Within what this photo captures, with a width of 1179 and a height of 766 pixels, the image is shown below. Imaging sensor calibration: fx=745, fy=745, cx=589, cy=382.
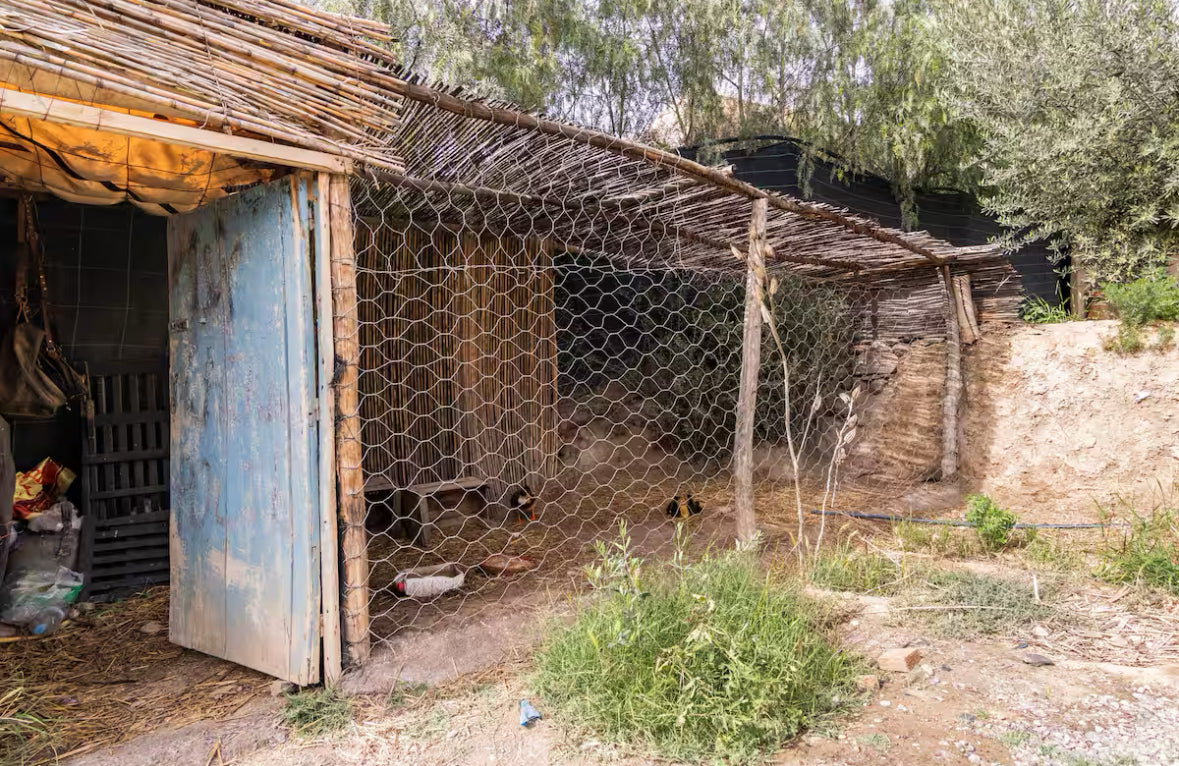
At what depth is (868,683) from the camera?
7.99 feet

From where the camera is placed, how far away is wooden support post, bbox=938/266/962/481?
18.2ft

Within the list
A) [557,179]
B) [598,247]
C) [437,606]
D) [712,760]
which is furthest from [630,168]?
[712,760]

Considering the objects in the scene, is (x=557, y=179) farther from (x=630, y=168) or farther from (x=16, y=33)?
(x=16, y=33)

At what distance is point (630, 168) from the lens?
10.5 feet

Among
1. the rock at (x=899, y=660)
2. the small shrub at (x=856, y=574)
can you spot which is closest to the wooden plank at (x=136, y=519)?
the small shrub at (x=856, y=574)

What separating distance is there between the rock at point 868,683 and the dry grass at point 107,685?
1.99m

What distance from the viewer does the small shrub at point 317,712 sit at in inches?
88.3

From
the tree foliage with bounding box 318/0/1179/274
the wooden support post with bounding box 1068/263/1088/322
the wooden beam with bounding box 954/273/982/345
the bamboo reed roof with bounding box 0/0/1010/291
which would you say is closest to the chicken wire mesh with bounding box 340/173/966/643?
the bamboo reed roof with bounding box 0/0/1010/291

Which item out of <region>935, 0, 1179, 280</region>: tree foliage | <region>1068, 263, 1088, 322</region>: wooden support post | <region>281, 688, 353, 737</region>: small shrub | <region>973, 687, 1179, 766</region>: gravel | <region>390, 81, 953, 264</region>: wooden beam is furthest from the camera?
<region>1068, 263, 1088, 322</region>: wooden support post

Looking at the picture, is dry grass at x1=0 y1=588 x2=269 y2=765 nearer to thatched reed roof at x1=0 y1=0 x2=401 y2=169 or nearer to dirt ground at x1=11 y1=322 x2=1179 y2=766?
dirt ground at x1=11 y1=322 x2=1179 y2=766

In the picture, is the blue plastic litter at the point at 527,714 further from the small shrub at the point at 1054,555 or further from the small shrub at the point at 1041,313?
the small shrub at the point at 1041,313

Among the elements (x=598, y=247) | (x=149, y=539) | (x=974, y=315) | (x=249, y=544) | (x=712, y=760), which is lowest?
(x=712, y=760)

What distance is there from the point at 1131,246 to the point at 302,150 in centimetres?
577

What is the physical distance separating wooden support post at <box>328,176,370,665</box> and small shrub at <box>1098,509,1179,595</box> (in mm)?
3229
